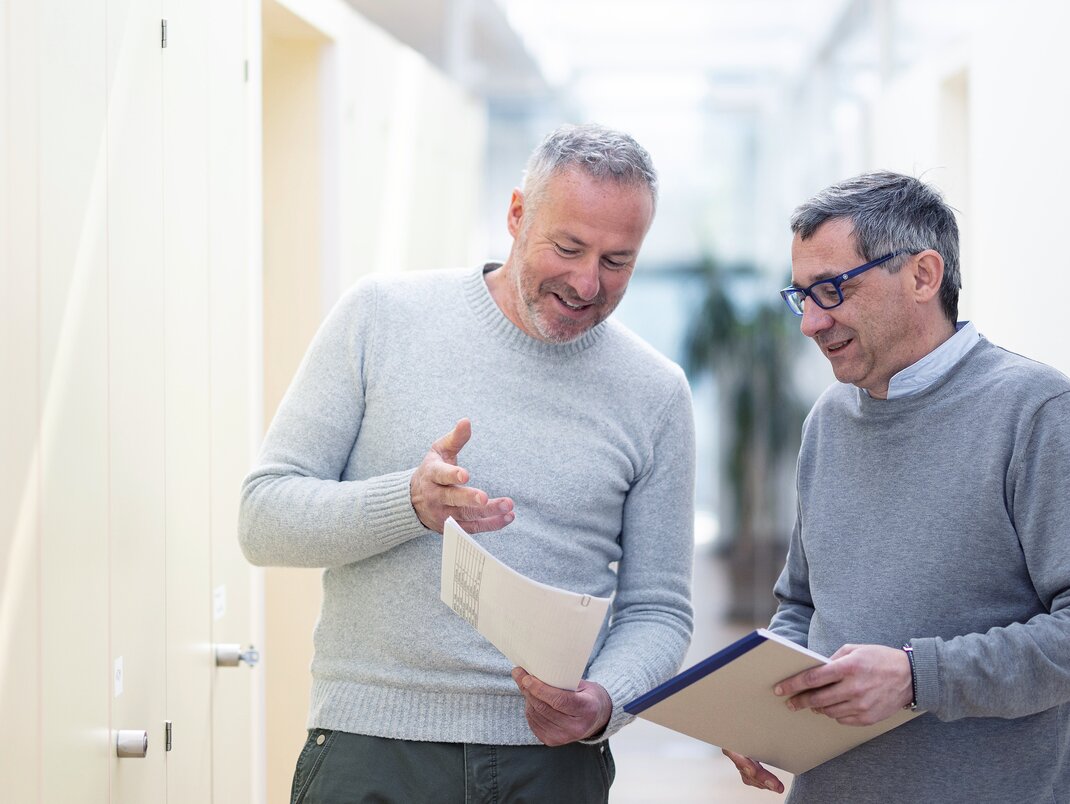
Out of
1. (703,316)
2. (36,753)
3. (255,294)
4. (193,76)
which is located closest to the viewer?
(36,753)

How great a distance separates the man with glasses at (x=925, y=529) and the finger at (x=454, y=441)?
0.54 metres

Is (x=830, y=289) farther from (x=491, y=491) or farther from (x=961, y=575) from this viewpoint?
(x=491, y=491)

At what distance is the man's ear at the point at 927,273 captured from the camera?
1675mm

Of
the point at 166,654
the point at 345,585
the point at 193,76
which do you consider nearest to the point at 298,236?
the point at 193,76

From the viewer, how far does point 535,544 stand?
1824 mm

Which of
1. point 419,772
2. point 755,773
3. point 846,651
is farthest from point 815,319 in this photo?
point 419,772

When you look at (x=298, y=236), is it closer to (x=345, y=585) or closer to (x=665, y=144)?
(x=345, y=585)

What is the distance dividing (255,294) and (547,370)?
1273mm

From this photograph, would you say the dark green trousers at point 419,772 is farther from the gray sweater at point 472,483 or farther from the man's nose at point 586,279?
the man's nose at point 586,279

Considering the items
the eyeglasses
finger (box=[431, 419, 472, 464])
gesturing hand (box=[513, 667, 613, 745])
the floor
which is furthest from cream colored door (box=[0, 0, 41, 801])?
the floor

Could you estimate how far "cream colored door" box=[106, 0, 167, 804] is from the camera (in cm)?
194

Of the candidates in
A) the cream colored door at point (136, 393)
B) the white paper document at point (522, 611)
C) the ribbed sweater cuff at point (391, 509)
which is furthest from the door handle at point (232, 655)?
the white paper document at point (522, 611)

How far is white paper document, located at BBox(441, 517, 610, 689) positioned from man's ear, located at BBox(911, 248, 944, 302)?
674 mm

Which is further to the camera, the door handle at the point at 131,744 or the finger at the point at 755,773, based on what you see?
the door handle at the point at 131,744
